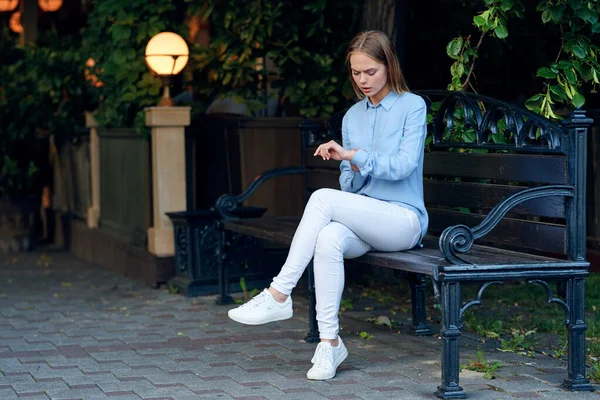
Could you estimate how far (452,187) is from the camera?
571cm

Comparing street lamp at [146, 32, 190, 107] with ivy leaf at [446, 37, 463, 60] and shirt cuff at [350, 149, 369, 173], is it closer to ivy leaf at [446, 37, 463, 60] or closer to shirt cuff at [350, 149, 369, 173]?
ivy leaf at [446, 37, 463, 60]

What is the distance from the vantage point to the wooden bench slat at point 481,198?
4.91 metres

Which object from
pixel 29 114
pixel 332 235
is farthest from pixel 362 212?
pixel 29 114

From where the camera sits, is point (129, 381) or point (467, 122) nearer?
point (129, 381)

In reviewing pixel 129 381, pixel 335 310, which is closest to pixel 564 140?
pixel 335 310

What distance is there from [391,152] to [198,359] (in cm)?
145

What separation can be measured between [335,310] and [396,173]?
69 cm

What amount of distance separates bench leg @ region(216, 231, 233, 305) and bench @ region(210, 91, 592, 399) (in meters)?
1.30

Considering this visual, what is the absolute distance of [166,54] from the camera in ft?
27.8

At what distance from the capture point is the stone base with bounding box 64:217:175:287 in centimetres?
845

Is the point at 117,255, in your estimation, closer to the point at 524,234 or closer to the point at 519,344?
the point at 519,344

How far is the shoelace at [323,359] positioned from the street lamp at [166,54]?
3.99 m

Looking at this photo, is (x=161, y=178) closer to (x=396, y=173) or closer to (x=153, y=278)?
(x=153, y=278)

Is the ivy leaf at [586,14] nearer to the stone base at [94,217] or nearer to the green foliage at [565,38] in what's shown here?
the green foliage at [565,38]
